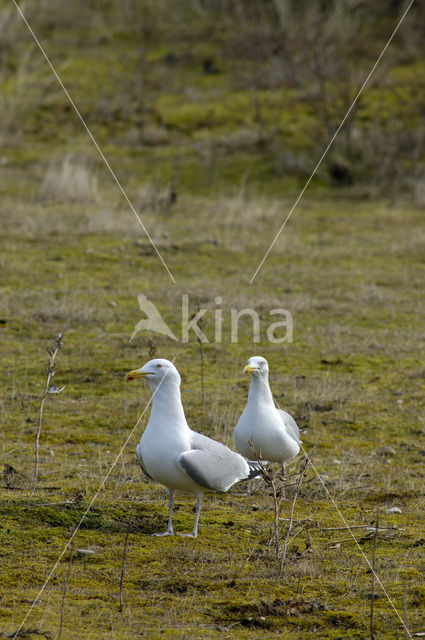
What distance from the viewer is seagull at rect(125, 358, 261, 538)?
5.27m

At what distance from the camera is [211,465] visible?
17.5 feet

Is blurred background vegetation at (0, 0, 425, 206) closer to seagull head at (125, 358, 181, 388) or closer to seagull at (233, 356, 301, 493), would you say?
seagull at (233, 356, 301, 493)

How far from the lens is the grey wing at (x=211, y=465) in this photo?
5.23 m

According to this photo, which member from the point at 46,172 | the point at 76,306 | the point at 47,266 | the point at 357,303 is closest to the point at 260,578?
the point at 76,306

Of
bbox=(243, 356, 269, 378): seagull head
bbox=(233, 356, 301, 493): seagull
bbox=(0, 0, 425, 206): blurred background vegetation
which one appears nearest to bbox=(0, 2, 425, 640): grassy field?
bbox=(0, 0, 425, 206): blurred background vegetation

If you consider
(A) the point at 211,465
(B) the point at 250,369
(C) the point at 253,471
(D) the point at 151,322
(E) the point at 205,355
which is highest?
(D) the point at 151,322

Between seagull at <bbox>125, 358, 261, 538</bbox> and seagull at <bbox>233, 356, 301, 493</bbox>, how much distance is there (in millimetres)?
700

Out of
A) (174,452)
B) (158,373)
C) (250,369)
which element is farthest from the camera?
(250,369)

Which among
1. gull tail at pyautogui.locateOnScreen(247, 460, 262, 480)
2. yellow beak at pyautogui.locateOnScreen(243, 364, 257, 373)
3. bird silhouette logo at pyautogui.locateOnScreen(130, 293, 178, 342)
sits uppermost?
bird silhouette logo at pyautogui.locateOnScreen(130, 293, 178, 342)

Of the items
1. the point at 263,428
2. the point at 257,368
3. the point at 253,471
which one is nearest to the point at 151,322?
the point at 257,368

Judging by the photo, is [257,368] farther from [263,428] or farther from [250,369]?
[263,428]

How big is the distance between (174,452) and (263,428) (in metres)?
1.22

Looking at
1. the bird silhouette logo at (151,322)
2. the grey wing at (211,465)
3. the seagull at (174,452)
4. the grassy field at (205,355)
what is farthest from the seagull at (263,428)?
the bird silhouette logo at (151,322)

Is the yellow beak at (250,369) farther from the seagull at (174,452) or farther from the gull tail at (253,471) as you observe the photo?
the seagull at (174,452)
